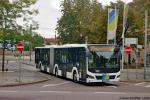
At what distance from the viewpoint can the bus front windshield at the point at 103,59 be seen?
102 feet

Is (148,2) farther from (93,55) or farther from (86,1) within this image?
(86,1)

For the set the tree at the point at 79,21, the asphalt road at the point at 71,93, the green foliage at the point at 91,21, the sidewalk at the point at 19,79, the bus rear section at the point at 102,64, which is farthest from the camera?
the tree at the point at 79,21

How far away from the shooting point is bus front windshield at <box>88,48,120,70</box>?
31.2m

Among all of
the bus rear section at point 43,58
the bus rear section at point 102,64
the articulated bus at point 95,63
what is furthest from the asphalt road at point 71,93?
the bus rear section at point 43,58

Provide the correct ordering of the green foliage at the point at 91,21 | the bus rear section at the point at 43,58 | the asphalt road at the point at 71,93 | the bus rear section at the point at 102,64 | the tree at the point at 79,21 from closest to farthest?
the asphalt road at the point at 71,93, the bus rear section at the point at 102,64, the bus rear section at the point at 43,58, the green foliage at the point at 91,21, the tree at the point at 79,21

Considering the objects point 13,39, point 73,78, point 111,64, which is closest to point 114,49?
point 111,64

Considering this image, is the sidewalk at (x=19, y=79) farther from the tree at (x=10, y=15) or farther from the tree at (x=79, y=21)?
the tree at (x=79, y=21)

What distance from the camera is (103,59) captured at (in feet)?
103

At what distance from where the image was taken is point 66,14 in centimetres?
9800

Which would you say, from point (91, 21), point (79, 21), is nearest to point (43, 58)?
point (91, 21)

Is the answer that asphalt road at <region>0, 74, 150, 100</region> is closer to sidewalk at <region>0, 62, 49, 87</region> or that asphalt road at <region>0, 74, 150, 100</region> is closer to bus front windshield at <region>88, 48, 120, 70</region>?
bus front windshield at <region>88, 48, 120, 70</region>

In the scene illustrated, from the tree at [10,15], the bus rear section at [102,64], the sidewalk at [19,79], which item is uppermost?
the tree at [10,15]

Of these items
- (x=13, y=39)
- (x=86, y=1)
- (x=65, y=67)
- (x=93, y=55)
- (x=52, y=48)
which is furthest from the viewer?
(x=86, y=1)

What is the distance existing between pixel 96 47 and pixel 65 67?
5.98m
